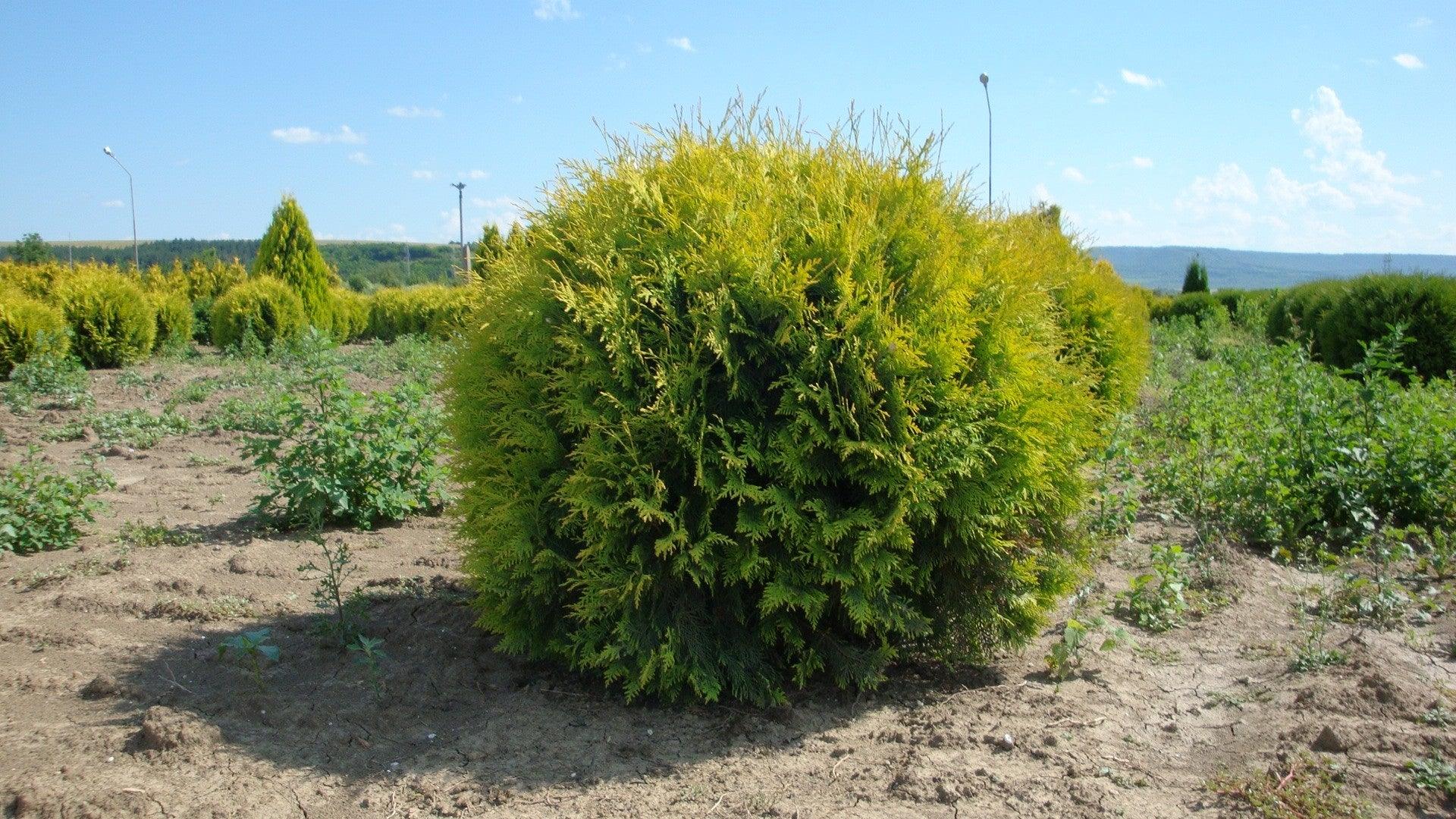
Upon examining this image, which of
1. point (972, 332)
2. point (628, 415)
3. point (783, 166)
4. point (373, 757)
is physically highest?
point (783, 166)

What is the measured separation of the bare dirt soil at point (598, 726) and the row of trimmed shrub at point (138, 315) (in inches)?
204

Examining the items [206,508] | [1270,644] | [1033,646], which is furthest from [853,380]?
[206,508]

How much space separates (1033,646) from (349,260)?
92.1 metres

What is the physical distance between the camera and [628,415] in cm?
334

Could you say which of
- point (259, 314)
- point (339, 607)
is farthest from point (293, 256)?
point (339, 607)

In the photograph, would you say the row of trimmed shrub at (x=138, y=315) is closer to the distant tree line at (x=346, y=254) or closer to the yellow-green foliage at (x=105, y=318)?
the yellow-green foliage at (x=105, y=318)

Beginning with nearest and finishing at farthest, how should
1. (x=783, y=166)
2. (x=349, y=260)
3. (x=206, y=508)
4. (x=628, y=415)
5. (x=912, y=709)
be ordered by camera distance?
(x=628, y=415) → (x=912, y=709) → (x=783, y=166) → (x=206, y=508) → (x=349, y=260)

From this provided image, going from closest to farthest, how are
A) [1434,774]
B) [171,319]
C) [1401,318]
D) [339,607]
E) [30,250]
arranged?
1. [1434,774]
2. [339,607]
3. [1401,318]
4. [171,319]
5. [30,250]

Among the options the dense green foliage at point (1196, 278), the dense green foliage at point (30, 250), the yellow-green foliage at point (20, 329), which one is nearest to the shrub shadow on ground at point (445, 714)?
the yellow-green foliage at point (20, 329)

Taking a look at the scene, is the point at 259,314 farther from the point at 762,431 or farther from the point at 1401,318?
the point at 1401,318

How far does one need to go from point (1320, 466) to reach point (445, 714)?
5.34 meters

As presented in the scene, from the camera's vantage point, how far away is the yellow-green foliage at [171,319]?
16312 mm

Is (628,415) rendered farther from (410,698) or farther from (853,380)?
(410,698)

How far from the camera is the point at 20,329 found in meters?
12.3
